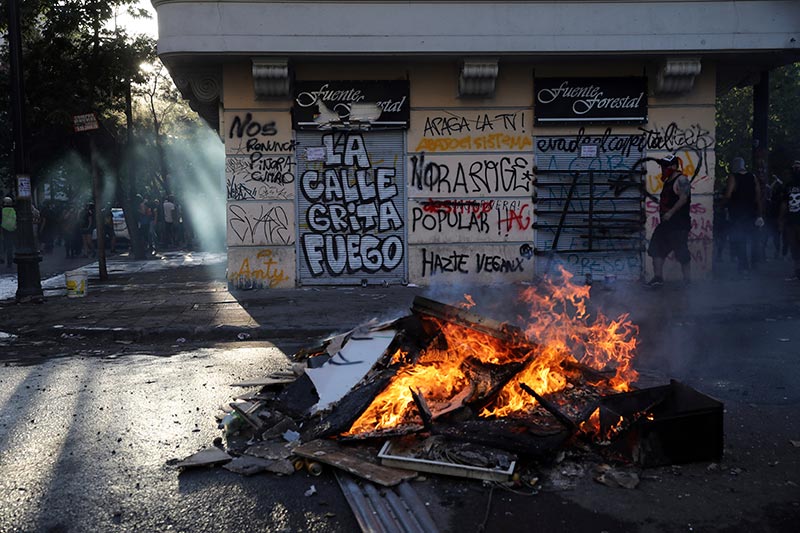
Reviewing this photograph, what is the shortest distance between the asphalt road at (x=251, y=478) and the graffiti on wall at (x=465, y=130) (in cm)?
687

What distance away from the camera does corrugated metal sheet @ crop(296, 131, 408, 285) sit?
13156 millimetres

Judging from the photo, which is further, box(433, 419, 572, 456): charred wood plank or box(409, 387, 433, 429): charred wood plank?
box(409, 387, 433, 429): charred wood plank

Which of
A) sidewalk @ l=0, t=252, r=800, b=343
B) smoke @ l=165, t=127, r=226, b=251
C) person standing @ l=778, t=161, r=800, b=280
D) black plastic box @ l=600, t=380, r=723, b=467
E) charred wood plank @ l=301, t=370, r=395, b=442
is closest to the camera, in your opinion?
black plastic box @ l=600, t=380, r=723, b=467

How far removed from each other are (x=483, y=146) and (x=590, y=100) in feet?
6.88

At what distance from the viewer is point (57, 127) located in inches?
716

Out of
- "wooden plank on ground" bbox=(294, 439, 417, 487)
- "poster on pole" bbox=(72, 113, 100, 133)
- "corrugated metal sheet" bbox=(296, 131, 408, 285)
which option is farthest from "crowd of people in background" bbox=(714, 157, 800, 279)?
"poster on pole" bbox=(72, 113, 100, 133)

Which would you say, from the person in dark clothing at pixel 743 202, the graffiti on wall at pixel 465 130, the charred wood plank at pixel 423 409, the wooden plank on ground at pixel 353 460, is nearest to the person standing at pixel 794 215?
the person in dark clothing at pixel 743 202

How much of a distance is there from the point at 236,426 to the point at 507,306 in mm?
6130

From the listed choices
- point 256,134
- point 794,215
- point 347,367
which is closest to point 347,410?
point 347,367

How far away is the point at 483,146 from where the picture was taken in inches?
523

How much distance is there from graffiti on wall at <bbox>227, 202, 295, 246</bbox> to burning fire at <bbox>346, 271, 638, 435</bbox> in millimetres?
7694

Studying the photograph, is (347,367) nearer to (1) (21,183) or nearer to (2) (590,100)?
(1) (21,183)

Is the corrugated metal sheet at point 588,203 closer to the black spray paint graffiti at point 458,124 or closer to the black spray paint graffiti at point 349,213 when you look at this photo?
the black spray paint graffiti at point 458,124

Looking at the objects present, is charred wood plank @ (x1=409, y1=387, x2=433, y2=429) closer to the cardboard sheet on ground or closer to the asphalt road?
the asphalt road
